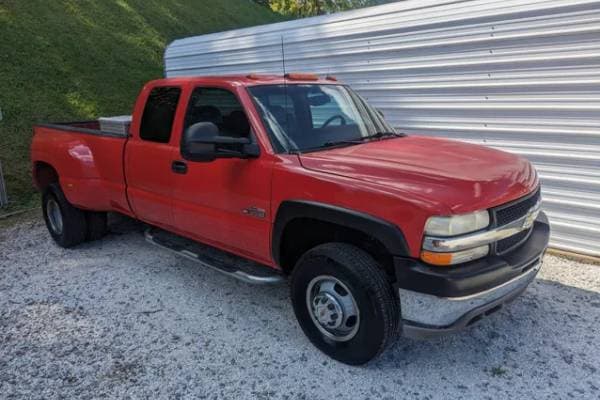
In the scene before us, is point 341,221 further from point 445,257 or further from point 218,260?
point 218,260

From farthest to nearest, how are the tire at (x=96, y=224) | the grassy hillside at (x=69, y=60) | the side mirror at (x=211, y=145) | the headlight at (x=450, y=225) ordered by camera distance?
the grassy hillside at (x=69, y=60), the tire at (x=96, y=224), the side mirror at (x=211, y=145), the headlight at (x=450, y=225)

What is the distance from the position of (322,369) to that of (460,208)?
1443 mm

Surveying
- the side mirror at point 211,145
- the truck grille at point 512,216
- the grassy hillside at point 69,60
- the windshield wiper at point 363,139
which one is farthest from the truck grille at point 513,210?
the grassy hillside at point 69,60

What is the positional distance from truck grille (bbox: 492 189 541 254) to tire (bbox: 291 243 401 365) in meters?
0.75

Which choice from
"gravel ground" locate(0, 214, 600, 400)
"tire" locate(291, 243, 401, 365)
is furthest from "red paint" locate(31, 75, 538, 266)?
"gravel ground" locate(0, 214, 600, 400)

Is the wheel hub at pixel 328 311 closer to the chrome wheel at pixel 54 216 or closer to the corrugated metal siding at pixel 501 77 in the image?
the corrugated metal siding at pixel 501 77

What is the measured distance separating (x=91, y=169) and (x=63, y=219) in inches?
30.8

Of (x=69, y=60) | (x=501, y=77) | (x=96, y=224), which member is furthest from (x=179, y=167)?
(x=69, y=60)

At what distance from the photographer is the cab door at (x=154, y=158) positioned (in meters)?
4.15

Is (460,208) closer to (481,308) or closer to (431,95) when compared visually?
(481,308)

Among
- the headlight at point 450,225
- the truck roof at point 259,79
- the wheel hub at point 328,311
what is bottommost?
the wheel hub at point 328,311

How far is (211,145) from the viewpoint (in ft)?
10.9

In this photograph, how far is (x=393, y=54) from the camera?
20.4 feet

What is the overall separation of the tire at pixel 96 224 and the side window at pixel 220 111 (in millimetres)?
2186
